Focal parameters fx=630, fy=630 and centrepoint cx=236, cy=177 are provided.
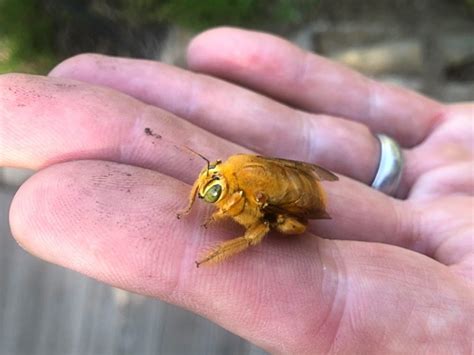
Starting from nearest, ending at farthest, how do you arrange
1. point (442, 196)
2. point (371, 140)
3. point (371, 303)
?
1. point (371, 303)
2. point (442, 196)
3. point (371, 140)

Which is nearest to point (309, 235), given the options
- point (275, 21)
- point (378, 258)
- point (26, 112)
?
point (378, 258)

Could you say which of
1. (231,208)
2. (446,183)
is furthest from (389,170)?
(231,208)

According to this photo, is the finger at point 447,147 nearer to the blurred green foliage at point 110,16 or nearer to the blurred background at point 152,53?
the blurred background at point 152,53

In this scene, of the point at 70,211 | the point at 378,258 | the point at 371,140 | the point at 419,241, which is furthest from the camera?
the point at 371,140

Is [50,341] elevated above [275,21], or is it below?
below

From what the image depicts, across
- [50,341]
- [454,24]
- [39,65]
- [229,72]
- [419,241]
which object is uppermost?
[454,24]

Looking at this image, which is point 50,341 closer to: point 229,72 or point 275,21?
point 229,72

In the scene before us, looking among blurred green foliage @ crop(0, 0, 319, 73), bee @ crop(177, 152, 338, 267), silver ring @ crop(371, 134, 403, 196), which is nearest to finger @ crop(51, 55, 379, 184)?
silver ring @ crop(371, 134, 403, 196)
